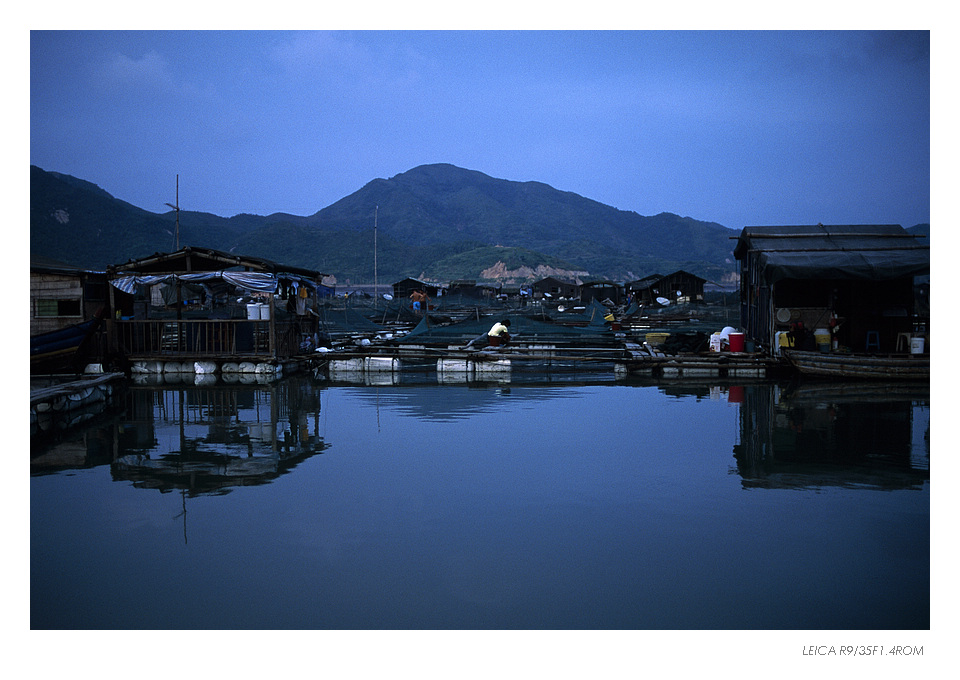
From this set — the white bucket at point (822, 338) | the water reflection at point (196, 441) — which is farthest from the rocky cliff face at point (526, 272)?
the water reflection at point (196, 441)

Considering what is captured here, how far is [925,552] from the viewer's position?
604 centimetres

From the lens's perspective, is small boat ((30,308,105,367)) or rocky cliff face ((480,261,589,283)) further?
rocky cliff face ((480,261,589,283))

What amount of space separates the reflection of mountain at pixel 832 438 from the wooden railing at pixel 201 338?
1281 centimetres

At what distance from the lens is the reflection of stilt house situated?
18406mm

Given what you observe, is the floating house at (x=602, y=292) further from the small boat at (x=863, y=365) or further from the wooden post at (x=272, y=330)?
the wooden post at (x=272, y=330)

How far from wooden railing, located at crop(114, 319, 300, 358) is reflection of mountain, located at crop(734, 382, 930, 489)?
504 inches

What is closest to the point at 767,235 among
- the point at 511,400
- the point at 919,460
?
the point at 511,400

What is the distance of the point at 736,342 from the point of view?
63.2ft

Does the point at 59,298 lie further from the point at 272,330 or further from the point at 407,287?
the point at 407,287

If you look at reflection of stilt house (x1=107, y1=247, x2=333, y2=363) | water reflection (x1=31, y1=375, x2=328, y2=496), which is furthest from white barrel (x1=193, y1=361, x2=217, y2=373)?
water reflection (x1=31, y1=375, x2=328, y2=496)

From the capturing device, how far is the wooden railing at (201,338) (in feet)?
62.0

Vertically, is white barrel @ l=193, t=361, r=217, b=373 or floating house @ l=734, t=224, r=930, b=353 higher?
floating house @ l=734, t=224, r=930, b=353

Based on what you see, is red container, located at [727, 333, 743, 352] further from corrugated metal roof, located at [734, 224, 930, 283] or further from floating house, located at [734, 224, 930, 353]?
corrugated metal roof, located at [734, 224, 930, 283]

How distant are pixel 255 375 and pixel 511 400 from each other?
7623 mm
